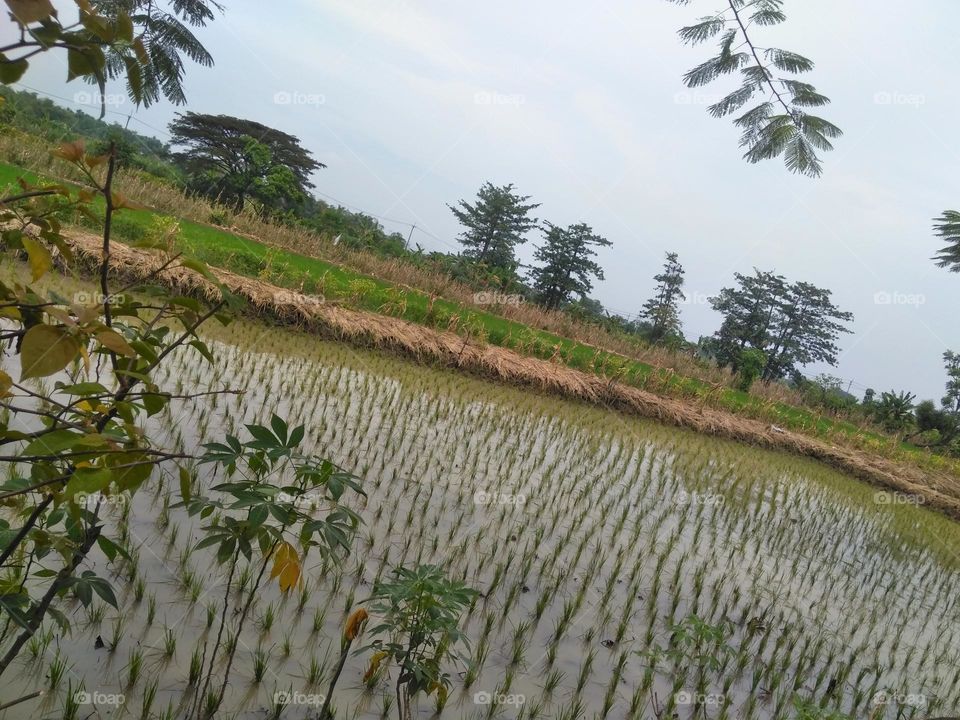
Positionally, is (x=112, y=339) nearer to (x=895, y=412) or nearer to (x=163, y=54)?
(x=163, y=54)

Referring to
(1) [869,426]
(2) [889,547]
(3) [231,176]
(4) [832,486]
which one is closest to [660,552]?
(2) [889,547]

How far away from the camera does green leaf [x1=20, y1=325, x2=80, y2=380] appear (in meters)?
0.71

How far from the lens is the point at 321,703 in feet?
6.24

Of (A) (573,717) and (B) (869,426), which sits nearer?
(A) (573,717)

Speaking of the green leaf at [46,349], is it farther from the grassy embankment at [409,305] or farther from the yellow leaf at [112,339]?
the grassy embankment at [409,305]

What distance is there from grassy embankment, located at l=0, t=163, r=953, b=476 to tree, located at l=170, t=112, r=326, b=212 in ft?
21.6

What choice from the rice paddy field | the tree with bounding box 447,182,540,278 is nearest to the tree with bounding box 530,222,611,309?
the tree with bounding box 447,182,540,278

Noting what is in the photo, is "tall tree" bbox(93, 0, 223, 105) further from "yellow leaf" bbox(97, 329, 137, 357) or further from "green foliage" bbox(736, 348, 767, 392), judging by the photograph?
"green foliage" bbox(736, 348, 767, 392)

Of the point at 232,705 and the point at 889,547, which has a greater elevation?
the point at 889,547

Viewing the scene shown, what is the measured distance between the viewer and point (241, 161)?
76.5ft

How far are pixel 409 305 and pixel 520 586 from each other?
8306 mm

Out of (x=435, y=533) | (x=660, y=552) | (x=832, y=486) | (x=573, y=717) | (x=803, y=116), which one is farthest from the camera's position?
(x=832, y=486)

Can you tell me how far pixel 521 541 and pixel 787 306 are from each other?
31.5 meters

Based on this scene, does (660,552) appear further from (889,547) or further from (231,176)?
(231,176)
